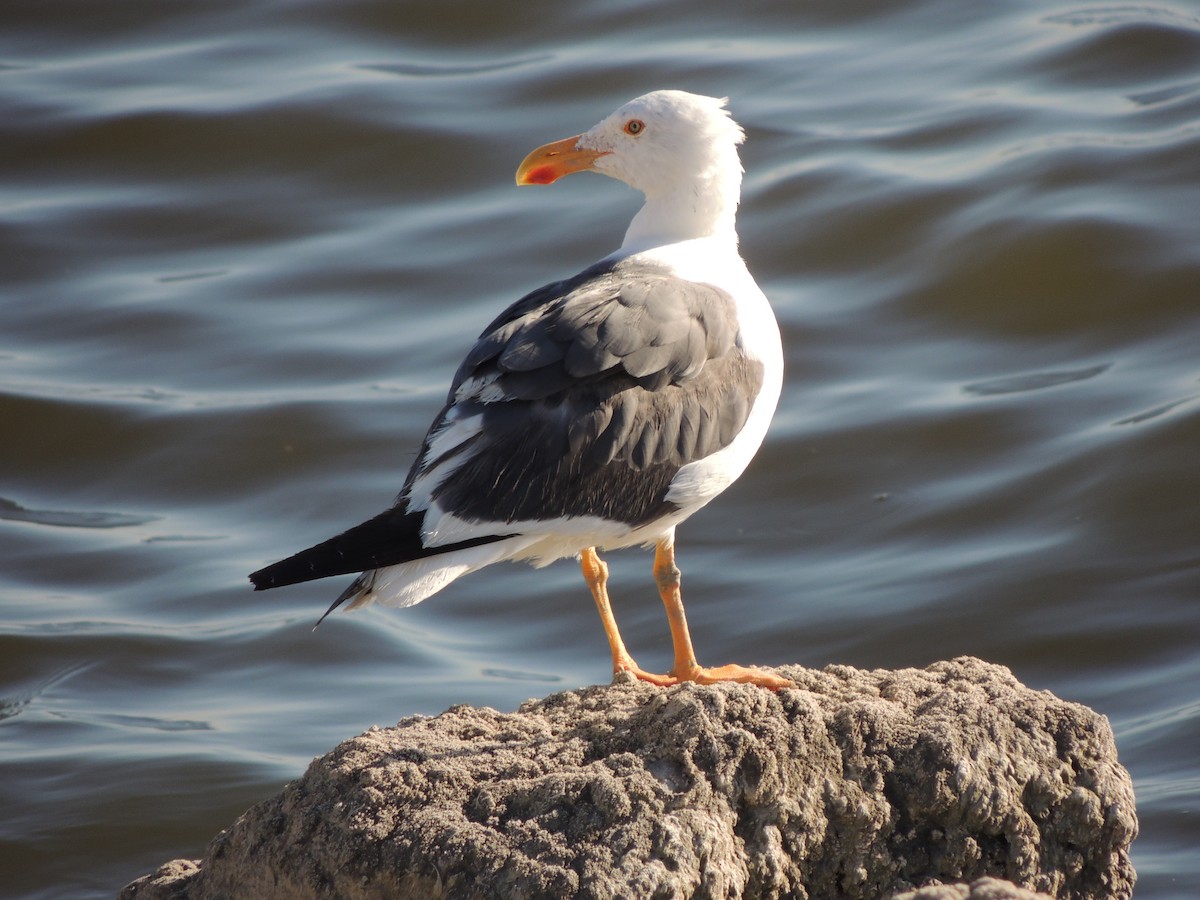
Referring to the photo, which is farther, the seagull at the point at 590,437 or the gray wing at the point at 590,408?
the gray wing at the point at 590,408

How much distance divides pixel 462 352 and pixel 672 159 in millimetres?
7244

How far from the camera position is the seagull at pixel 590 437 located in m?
5.62

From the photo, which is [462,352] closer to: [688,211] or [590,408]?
[688,211]

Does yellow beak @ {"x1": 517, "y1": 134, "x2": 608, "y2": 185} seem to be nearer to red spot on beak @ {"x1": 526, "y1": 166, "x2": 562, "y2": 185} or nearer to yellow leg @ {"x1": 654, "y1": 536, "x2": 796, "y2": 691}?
red spot on beak @ {"x1": 526, "y1": 166, "x2": 562, "y2": 185}

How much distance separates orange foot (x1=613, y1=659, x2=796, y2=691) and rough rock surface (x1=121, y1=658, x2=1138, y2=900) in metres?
0.30

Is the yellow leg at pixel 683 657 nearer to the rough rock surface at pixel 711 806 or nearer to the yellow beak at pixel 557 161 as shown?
the rough rock surface at pixel 711 806

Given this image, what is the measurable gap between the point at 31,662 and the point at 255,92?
867cm

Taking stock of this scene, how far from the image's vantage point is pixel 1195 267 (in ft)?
46.3

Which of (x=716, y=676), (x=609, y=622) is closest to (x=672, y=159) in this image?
(x=609, y=622)

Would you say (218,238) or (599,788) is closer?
(599,788)

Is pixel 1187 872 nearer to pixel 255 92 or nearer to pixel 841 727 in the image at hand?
pixel 841 727

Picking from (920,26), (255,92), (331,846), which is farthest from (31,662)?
(920,26)

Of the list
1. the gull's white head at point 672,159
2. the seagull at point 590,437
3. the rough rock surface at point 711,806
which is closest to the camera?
the rough rock surface at point 711,806

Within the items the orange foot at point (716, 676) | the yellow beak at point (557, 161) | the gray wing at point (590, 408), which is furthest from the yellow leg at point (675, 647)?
the yellow beak at point (557, 161)
